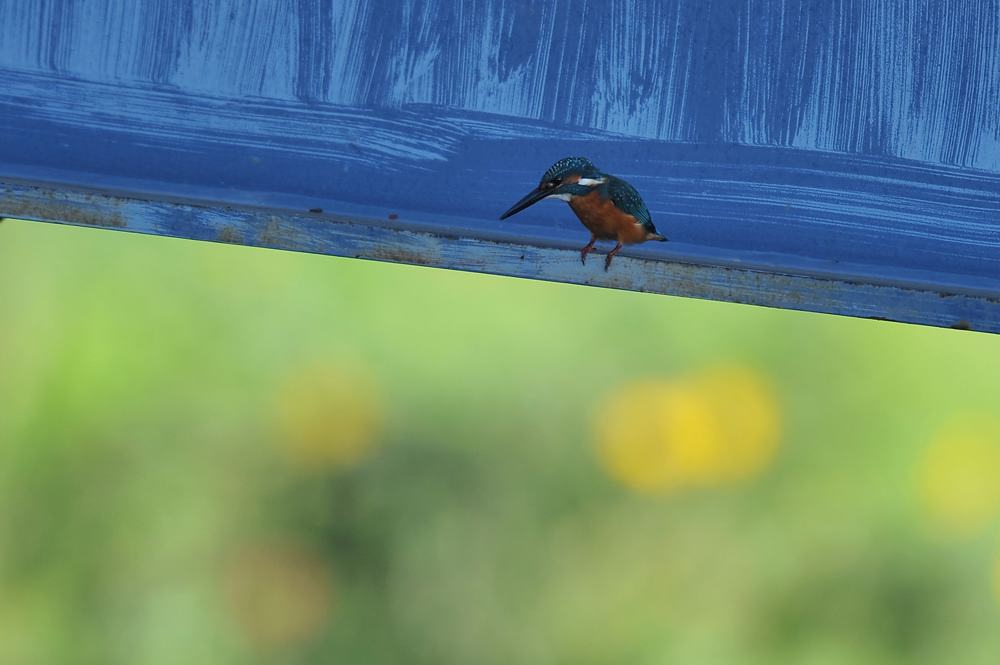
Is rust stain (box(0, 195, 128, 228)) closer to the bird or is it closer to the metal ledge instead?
the metal ledge

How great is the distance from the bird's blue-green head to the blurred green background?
53.1 inches

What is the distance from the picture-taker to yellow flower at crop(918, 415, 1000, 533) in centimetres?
228

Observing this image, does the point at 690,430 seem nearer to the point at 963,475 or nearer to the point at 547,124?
the point at 963,475

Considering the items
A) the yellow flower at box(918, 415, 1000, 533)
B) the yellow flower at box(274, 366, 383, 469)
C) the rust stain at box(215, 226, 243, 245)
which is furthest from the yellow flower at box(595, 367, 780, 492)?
the rust stain at box(215, 226, 243, 245)

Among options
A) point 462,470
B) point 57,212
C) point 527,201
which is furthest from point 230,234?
point 462,470

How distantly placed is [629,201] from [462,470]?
4.49 ft

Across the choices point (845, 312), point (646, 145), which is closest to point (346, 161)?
point (646, 145)

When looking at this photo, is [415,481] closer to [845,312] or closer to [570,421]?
[570,421]

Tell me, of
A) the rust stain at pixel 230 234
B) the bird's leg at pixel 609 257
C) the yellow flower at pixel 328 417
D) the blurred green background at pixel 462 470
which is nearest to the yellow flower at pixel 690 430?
the blurred green background at pixel 462 470

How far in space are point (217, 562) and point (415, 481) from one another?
1.50ft

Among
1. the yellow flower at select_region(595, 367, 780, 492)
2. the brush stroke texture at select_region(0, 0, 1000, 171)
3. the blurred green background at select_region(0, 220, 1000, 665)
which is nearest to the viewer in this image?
the brush stroke texture at select_region(0, 0, 1000, 171)

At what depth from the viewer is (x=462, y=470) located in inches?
90.0

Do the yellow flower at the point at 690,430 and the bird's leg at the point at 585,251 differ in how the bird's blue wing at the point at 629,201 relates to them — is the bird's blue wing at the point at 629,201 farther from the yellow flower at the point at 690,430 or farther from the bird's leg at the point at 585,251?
the yellow flower at the point at 690,430

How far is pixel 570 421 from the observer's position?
233 cm
